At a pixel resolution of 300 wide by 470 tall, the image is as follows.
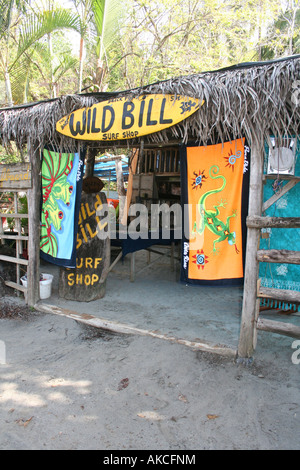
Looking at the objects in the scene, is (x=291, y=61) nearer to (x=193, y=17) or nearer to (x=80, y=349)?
(x=80, y=349)

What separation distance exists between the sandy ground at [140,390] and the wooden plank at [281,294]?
27.6 inches

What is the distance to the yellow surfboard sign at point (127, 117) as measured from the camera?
3.43 metres

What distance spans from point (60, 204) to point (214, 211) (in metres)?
2.28

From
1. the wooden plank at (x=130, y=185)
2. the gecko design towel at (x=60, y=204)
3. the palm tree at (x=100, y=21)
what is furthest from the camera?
the palm tree at (x=100, y=21)

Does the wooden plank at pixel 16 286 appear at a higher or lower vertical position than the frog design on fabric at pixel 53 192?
lower

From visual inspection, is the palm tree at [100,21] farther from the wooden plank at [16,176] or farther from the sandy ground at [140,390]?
the sandy ground at [140,390]

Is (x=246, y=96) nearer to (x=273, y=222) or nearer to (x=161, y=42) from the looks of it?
(x=273, y=222)

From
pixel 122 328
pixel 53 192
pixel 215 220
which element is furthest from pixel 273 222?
pixel 53 192

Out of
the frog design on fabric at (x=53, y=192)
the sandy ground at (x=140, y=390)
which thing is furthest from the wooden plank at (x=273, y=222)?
the frog design on fabric at (x=53, y=192)

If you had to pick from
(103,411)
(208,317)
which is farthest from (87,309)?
(103,411)

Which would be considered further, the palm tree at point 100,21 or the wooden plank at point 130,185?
the palm tree at point 100,21

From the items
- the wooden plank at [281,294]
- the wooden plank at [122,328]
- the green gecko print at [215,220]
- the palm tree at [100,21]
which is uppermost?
the palm tree at [100,21]

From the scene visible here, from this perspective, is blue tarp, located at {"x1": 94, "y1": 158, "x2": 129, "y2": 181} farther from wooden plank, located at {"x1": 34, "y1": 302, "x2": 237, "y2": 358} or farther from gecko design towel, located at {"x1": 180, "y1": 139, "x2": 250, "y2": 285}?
gecko design towel, located at {"x1": 180, "y1": 139, "x2": 250, "y2": 285}

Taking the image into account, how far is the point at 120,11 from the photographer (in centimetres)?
858
